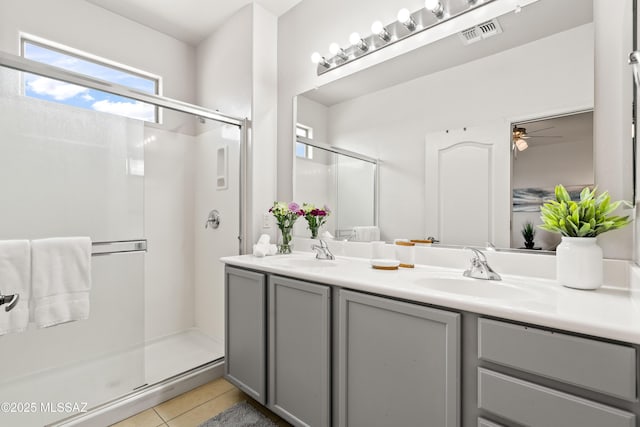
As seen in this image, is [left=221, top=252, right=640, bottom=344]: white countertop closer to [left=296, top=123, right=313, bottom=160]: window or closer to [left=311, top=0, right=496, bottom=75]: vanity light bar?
[left=296, top=123, right=313, bottom=160]: window

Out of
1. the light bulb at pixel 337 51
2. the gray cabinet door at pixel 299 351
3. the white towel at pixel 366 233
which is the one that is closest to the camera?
the gray cabinet door at pixel 299 351

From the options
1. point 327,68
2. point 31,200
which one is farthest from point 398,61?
point 31,200

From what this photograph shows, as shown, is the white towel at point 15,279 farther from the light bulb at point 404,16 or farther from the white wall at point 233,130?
the light bulb at point 404,16

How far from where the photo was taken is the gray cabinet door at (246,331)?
1.63 m

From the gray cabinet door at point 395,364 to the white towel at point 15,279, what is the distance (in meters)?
1.50

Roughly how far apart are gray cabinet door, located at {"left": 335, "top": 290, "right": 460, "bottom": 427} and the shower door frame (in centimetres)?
133

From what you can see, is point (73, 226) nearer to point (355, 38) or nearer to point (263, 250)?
point (263, 250)

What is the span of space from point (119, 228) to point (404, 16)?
214 cm

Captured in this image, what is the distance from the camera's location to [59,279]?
1552mm

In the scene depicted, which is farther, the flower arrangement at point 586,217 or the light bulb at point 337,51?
the light bulb at point 337,51

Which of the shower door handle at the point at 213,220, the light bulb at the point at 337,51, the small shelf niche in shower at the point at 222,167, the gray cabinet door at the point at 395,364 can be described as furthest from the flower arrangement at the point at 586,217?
the shower door handle at the point at 213,220

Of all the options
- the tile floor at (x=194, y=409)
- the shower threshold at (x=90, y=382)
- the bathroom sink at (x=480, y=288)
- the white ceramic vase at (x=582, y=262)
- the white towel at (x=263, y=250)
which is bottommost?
the tile floor at (x=194, y=409)

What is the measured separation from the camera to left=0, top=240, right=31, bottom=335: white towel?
1.38m

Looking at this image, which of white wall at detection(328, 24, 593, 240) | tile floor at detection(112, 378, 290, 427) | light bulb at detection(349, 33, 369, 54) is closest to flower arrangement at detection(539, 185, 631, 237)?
white wall at detection(328, 24, 593, 240)
